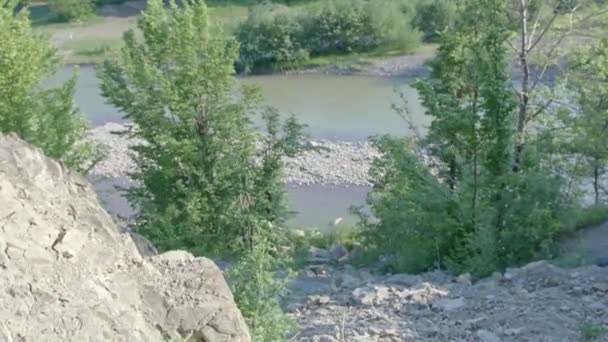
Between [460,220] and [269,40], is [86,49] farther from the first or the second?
[460,220]

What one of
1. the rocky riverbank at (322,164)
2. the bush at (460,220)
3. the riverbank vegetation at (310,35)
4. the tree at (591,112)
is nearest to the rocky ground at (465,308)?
the bush at (460,220)

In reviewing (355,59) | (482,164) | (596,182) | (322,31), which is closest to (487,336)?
(482,164)

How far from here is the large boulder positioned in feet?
24.4

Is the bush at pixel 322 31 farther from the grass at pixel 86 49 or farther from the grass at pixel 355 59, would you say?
the grass at pixel 86 49

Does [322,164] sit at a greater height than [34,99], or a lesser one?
lesser

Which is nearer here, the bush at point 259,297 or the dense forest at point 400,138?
the bush at point 259,297

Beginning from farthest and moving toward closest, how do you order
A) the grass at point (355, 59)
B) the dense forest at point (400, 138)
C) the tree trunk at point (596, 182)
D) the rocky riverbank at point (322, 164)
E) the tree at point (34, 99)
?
the grass at point (355, 59), the rocky riverbank at point (322, 164), the tree trunk at point (596, 182), the tree at point (34, 99), the dense forest at point (400, 138)

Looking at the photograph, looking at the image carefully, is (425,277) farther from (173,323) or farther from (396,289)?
(173,323)

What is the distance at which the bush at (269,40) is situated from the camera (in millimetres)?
52000

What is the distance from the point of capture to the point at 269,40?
52.5 m

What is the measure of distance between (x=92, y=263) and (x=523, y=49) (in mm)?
13462

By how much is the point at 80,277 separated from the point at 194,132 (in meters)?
12.8

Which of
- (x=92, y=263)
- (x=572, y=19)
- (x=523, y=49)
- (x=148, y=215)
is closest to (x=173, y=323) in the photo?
(x=92, y=263)

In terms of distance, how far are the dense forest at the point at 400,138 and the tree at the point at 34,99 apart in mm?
29
